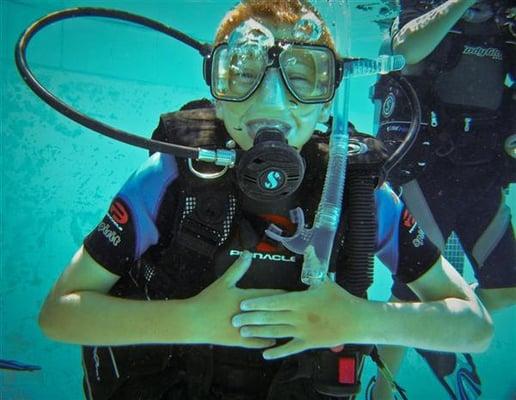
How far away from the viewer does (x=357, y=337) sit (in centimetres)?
188

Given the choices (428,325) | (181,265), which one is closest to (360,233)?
(428,325)

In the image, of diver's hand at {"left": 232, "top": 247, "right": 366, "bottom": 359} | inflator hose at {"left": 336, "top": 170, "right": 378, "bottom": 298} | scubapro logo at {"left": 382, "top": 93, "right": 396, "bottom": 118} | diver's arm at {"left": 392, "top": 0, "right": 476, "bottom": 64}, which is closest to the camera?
diver's hand at {"left": 232, "top": 247, "right": 366, "bottom": 359}

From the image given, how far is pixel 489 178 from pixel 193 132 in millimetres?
3375

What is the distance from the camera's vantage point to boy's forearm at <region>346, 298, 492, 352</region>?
1.91 meters

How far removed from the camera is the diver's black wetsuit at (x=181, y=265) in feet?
6.64

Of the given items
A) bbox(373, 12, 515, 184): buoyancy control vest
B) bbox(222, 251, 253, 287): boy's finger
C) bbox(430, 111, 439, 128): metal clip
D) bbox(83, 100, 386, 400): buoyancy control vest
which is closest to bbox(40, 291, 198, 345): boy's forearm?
bbox(222, 251, 253, 287): boy's finger

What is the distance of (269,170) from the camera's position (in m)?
1.81

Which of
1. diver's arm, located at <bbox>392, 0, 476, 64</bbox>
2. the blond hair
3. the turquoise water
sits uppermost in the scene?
diver's arm, located at <bbox>392, 0, 476, 64</bbox>

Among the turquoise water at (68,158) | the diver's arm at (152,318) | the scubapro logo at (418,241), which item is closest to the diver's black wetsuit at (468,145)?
the scubapro logo at (418,241)

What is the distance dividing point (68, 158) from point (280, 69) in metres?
6.67

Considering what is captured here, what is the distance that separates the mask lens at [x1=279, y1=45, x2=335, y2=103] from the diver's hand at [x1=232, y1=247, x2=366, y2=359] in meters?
0.83

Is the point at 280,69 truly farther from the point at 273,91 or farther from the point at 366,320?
the point at 366,320

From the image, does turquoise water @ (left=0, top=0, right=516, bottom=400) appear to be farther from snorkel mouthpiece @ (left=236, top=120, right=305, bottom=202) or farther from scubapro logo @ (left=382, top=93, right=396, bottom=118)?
snorkel mouthpiece @ (left=236, top=120, right=305, bottom=202)

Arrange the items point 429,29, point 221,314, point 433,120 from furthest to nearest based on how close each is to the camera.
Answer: point 433,120, point 429,29, point 221,314
